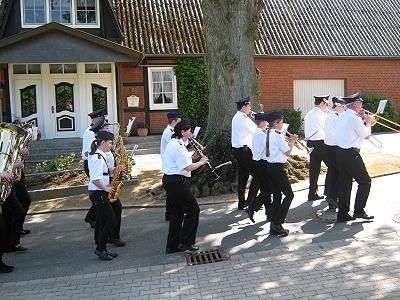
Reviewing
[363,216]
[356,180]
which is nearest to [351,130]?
[356,180]

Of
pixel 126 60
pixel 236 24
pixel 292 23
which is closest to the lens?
pixel 236 24

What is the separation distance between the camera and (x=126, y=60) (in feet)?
54.5

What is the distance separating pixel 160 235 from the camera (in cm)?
785

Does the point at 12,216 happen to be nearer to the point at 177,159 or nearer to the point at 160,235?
the point at 160,235

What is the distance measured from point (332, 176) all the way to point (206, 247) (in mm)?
2851

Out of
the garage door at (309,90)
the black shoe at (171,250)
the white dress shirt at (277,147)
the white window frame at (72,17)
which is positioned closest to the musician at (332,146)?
the white dress shirt at (277,147)

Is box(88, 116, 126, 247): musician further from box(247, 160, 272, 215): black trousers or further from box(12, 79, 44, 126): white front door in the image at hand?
box(12, 79, 44, 126): white front door

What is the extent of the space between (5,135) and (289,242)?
4.22m

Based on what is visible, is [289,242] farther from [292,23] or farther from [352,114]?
[292,23]

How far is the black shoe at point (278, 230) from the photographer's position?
7.23 meters

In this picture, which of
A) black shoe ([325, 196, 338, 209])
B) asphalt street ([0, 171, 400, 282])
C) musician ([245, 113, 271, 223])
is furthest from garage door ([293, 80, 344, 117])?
musician ([245, 113, 271, 223])

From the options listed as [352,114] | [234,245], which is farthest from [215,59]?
[234,245]

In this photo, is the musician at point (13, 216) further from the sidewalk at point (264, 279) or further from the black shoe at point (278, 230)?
the black shoe at point (278, 230)

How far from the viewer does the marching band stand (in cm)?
673
